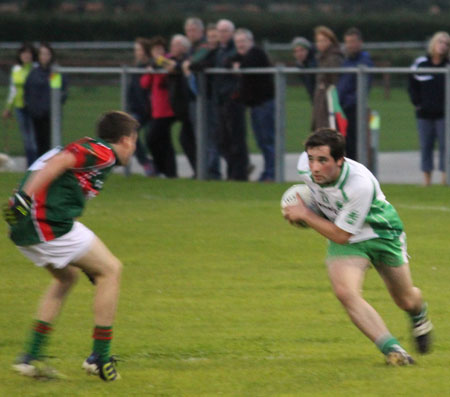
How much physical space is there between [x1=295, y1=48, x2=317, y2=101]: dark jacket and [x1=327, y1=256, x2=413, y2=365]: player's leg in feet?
32.5

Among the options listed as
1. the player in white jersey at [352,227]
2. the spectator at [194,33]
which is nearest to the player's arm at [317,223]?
the player in white jersey at [352,227]

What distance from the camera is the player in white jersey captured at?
254 inches

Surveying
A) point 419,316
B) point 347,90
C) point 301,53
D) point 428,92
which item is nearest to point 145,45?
point 301,53

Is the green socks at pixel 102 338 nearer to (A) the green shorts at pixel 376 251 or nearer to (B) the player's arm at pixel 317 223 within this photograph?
(B) the player's arm at pixel 317 223

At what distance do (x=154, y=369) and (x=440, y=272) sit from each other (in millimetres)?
3937

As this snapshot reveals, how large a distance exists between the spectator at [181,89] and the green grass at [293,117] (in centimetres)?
215

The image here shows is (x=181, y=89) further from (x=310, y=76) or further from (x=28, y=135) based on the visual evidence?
(x=28, y=135)

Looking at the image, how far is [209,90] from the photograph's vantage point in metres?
17.0

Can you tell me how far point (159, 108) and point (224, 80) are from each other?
3.62ft

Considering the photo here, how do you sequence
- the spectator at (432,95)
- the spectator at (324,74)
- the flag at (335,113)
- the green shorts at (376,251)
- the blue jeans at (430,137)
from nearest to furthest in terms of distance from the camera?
the green shorts at (376,251) < the spectator at (432,95) < the blue jeans at (430,137) < the flag at (335,113) < the spectator at (324,74)

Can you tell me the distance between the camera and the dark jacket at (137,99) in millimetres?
17875

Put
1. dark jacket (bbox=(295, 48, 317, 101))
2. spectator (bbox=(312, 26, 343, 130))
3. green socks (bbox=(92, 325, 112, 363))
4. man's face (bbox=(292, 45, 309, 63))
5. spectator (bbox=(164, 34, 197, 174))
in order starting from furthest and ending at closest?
spectator (bbox=(164, 34, 197, 174)) < man's face (bbox=(292, 45, 309, 63)) < dark jacket (bbox=(295, 48, 317, 101)) < spectator (bbox=(312, 26, 343, 130)) < green socks (bbox=(92, 325, 112, 363))

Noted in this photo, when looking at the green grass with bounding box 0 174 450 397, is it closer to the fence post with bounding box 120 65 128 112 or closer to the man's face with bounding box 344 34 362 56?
the man's face with bounding box 344 34 362 56

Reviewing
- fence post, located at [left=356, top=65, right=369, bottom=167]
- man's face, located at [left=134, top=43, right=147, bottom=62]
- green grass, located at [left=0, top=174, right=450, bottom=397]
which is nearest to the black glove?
green grass, located at [left=0, top=174, right=450, bottom=397]
